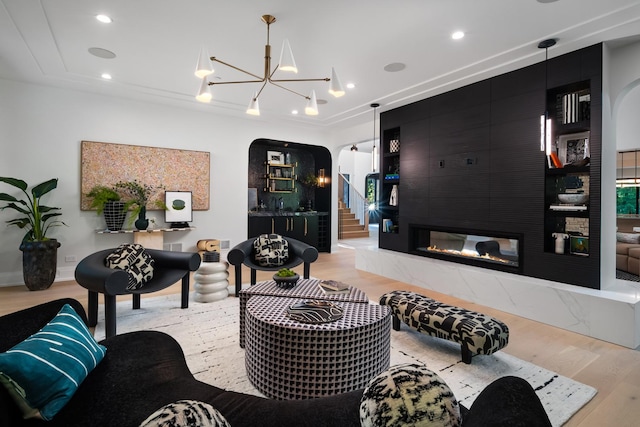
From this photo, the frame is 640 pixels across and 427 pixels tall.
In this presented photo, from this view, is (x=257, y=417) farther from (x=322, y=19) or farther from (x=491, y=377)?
(x=322, y=19)

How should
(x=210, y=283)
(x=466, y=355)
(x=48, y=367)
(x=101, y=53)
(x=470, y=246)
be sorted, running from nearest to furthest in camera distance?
(x=48, y=367) < (x=466, y=355) < (x=101, y=53) < (x=210, y=283) < (x=470, y=246)

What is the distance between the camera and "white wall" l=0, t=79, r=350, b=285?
489 centimetres

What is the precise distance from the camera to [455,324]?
103 inches

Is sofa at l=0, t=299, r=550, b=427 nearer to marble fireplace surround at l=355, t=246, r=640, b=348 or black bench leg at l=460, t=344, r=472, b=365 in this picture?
black bench leg at l=460, t=344, r=472, b=365

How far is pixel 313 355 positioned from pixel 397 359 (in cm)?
95

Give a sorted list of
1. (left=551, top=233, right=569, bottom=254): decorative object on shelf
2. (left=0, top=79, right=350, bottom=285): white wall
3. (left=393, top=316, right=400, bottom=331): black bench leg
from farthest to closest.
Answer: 1. (left=0, top=79, right=350, bottom=285): white wall
2. (left=551, top=233, right=569, bottom=254): decorative object on shelf
3. (left=393, top=316, right=400, bottom=331): black bench leg

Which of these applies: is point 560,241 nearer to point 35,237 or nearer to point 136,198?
point 136,198

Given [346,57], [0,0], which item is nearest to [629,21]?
[346,57]

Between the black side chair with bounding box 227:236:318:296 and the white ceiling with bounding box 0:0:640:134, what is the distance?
2.31 meters

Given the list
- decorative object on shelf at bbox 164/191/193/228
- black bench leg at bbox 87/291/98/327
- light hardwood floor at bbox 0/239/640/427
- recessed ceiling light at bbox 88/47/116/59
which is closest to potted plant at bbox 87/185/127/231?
decorative object on shelf at bbox 164/191/193/228

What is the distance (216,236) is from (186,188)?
110 centimetres

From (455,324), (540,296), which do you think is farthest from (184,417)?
(540,296)

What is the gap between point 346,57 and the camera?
400cm

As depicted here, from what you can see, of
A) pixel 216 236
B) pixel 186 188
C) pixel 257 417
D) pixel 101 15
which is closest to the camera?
pixel 257 417
